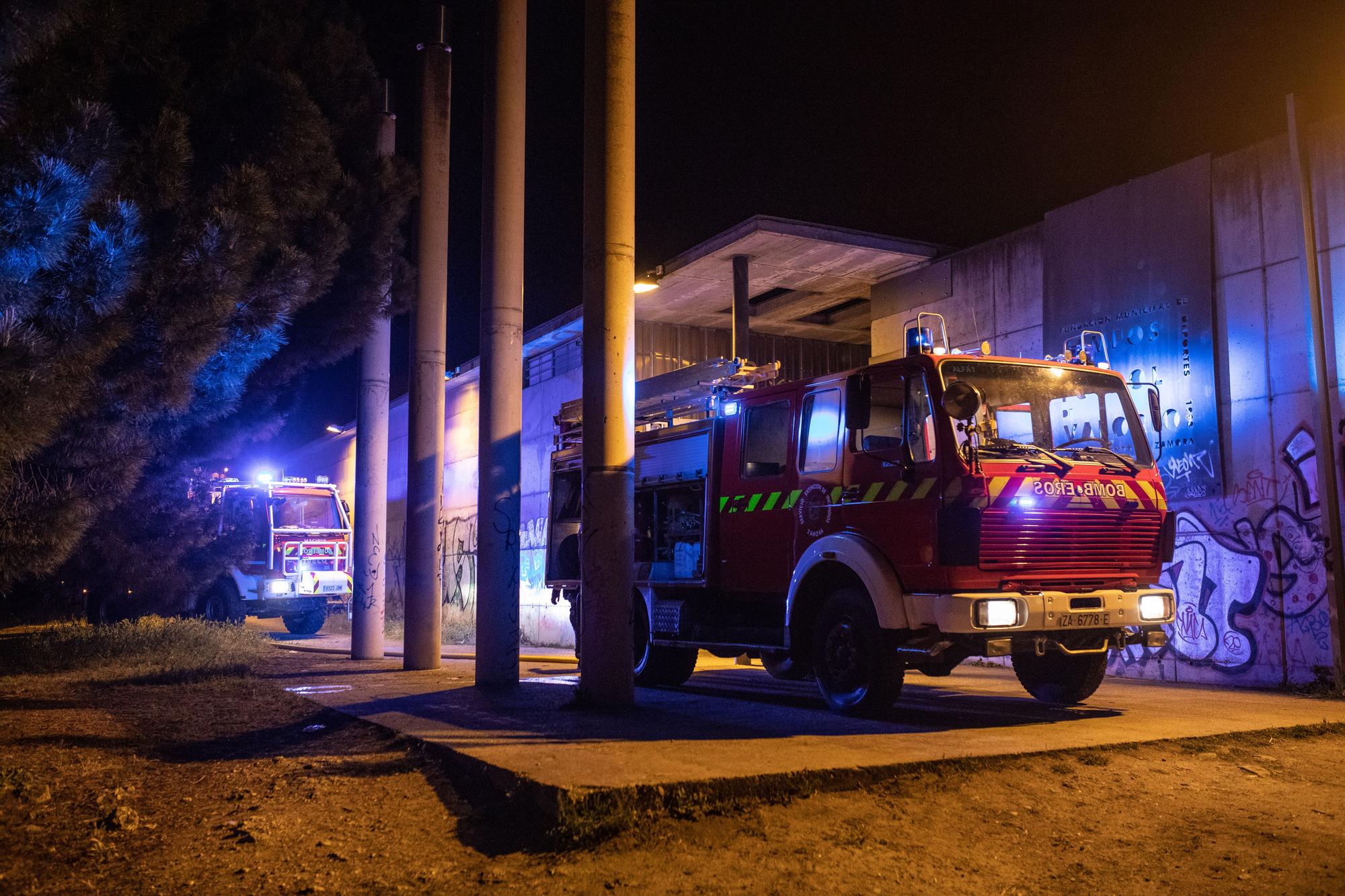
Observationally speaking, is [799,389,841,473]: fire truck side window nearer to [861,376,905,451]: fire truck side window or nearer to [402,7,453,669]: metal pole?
[861,376,905,451]: fire truck side window

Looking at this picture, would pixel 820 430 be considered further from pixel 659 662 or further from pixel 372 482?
pixel 372 482

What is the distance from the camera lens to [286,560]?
21.9 m

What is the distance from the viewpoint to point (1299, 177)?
10867mm

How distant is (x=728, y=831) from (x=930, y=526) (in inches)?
127

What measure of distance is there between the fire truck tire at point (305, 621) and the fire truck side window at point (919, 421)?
57.2ft

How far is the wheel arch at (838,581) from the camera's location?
7.84m

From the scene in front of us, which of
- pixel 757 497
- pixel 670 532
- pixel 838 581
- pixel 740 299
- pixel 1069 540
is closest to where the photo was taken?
pixel 1069 540

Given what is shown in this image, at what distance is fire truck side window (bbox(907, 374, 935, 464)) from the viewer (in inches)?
313

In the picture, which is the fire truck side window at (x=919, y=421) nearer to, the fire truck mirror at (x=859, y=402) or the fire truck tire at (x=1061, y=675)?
the fire truck mirror at (x=859, y=402)

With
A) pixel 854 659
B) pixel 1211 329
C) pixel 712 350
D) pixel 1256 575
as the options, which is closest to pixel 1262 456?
pixel 1256 575

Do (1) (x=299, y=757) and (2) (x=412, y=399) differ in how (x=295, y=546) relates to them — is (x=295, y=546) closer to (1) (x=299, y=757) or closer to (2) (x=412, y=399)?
(2) (x=412, y=399)

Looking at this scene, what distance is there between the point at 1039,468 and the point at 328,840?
17.3ft

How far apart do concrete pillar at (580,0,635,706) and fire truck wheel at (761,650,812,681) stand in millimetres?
1317

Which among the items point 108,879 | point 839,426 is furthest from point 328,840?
point 839,426
